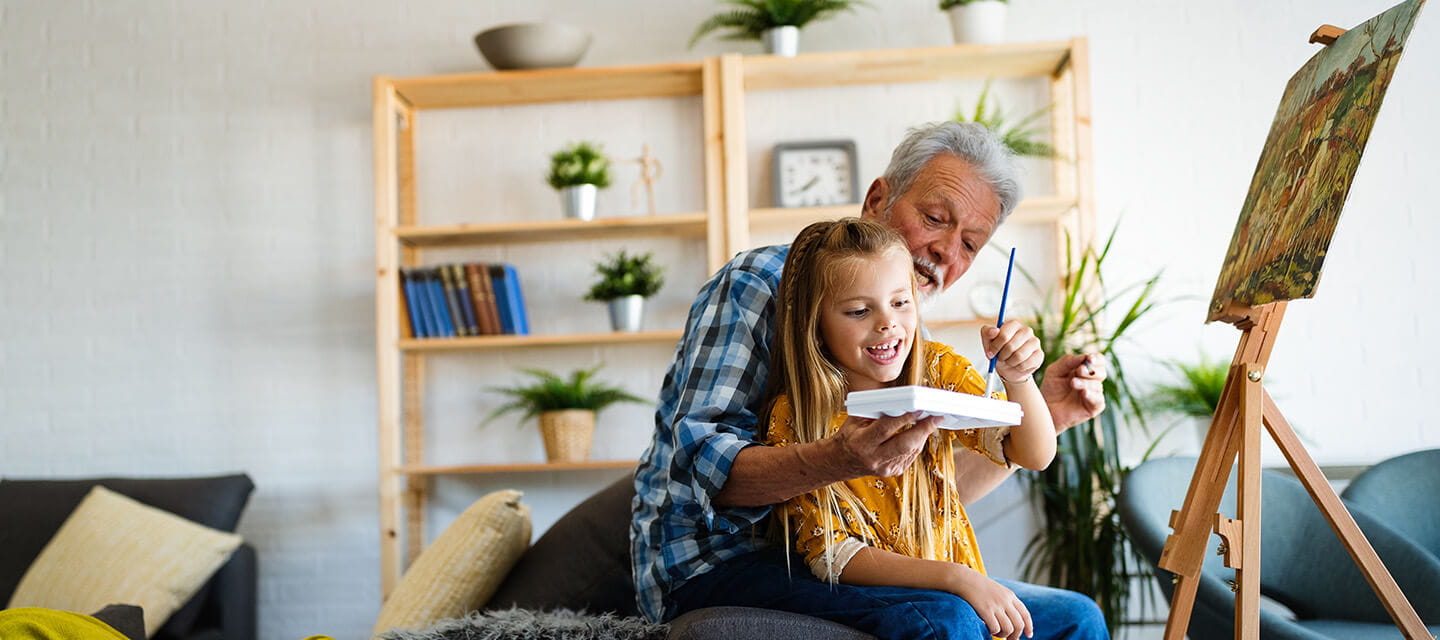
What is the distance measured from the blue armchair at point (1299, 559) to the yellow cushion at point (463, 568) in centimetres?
134

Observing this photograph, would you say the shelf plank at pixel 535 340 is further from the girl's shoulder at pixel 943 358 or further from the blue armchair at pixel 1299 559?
the girl's shoulder at pixel 943 358

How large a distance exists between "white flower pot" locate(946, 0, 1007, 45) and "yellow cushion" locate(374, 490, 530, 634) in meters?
1.94

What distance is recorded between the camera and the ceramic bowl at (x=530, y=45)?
3400mm

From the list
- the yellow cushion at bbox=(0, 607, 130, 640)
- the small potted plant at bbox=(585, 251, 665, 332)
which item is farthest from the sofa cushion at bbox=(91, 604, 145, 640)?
the small potted plant at bbox=(585, 251, 665, 332)

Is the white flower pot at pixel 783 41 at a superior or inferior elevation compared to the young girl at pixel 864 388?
superior

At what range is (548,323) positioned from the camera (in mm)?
3650

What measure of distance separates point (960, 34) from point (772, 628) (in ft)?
7.83

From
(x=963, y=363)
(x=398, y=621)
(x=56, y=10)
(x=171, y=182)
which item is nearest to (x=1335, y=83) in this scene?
(x=963, y=363)

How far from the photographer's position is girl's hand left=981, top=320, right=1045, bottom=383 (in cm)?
141

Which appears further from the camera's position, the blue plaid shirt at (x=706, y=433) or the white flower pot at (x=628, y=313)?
the white flower pot at (x=628, y=313)

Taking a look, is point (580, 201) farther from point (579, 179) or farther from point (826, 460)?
point (826, 460)

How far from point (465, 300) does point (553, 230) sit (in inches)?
13.3

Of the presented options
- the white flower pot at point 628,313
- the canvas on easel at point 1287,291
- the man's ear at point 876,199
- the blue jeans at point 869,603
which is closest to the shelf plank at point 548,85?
the white flower pot at point 628,313

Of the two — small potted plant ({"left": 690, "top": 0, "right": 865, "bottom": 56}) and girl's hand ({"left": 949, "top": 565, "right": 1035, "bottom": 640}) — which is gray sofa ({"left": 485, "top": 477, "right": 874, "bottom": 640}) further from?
small potted plant ({"left": 690, "top": 0, "right": 865, "bottom": 56})
